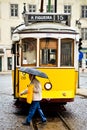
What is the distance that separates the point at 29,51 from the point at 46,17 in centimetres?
162

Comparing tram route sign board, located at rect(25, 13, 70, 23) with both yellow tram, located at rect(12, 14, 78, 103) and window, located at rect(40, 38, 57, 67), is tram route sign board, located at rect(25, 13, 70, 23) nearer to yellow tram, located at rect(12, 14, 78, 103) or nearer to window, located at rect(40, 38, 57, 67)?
yellow tram, located at rect(12, 14, 78, 103)

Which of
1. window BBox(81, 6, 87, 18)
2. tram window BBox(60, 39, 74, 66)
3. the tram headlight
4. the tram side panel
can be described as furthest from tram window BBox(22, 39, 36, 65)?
window BBox(81, 6, 87, 18)

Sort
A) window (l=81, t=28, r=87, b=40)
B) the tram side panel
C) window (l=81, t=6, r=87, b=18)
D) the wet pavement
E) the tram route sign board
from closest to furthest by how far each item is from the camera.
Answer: the wet pavement, the tram side panel, the tram route sign board, window (l=81, t=28, r=87, b=40), window (l=81, t=6, r=87, b=18)

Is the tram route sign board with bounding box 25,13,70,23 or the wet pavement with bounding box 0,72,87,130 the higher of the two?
the tram route sign board with bounding box 25,13,70,23

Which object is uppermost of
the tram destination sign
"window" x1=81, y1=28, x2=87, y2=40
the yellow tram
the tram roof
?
the tram destination sign

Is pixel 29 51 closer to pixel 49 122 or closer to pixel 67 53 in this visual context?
pixel 67 53

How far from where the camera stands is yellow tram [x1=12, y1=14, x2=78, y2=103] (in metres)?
14.2

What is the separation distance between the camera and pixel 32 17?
15.3 metres

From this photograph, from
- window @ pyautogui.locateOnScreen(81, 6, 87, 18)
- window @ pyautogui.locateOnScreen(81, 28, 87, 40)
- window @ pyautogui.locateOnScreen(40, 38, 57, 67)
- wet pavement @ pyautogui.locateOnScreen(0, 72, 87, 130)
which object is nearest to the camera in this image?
wet pavement @ pyautogui.locateOnScreen(0, 72, 87, 130)

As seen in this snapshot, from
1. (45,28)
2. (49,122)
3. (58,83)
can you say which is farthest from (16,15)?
(49,122)

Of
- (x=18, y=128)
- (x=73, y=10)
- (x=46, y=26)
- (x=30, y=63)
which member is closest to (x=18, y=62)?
(x=30, y=63)

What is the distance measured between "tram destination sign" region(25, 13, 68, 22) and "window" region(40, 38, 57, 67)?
1.15 meters

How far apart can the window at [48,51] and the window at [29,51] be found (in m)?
0.24

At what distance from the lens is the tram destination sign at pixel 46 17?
15227 mm
